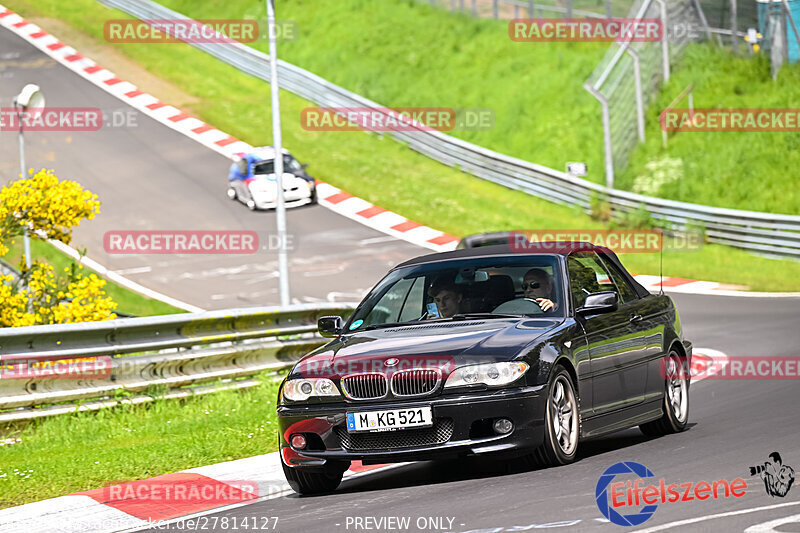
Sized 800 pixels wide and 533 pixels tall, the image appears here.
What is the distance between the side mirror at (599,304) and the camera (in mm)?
8547

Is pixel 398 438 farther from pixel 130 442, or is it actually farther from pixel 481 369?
pixel 130 442

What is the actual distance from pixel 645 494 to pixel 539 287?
7.36ft

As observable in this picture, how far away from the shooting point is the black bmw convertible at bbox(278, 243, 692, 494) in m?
7.64

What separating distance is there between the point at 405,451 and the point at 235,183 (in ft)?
78.9

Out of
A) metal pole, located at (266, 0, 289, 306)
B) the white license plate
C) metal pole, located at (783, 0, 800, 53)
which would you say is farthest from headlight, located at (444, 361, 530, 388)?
metal pole, located at (783, 0, 800, 53)

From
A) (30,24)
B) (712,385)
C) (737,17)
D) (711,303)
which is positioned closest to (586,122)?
(737,17)

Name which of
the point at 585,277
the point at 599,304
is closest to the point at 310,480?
the point at 599,304

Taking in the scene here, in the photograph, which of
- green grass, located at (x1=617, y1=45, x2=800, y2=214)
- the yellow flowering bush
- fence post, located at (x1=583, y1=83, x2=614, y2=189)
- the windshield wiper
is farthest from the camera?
fence post, located at (x1=583, y1=83, x2=614, y2=189)

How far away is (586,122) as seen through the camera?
117 ft

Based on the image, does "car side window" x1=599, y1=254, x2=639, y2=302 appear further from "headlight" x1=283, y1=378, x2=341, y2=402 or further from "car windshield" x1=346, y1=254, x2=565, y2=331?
"headlight" x1=283, y1=378, x2=341, y2=402

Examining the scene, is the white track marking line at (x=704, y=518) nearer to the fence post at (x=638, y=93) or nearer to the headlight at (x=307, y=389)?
the headlight at (x=307, y=389)

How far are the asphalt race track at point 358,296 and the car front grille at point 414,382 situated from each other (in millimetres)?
605

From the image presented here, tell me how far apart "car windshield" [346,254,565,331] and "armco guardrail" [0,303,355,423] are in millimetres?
3624

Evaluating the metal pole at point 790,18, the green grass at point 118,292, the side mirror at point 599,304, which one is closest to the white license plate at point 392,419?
the side mirror at point 599,304
